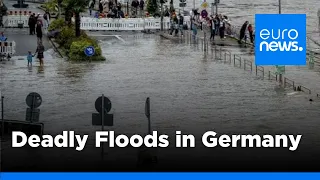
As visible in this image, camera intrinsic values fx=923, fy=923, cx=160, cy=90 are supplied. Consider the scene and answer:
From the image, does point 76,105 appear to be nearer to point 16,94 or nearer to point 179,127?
point 16,94

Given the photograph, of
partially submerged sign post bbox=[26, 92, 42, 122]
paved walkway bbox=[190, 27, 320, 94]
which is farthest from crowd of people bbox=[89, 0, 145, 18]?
partially submerged sign post bbox=[26, 92, 42, 122]

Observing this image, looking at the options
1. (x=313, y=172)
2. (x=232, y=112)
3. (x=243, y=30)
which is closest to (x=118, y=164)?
(x=313, y=172)

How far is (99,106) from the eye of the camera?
816 inches

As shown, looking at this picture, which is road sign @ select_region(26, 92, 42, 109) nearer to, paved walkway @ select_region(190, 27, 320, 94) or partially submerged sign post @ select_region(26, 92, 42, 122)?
partially submerged sign post @ select_region(26, 92, 42, 122)

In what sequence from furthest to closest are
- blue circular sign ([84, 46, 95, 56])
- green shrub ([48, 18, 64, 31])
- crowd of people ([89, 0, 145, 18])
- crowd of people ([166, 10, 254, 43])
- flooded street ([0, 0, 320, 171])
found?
crowd of people ([89, 0, 145, 18]), green shrub ([48, 18, 64, 31]), crowd of people ([166, 10, 254, 43]), blue circular sign ([84, 46, 95, 56]), flooded street ([0, 0, 320, 171])

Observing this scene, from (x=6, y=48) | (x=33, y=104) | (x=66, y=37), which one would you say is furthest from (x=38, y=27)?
(x=33, y=104)

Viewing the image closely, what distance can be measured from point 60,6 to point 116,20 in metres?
3.70

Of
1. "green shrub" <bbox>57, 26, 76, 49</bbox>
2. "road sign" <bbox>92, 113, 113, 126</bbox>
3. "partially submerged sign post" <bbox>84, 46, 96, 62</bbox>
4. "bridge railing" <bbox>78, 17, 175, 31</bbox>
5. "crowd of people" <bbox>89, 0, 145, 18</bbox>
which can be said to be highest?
"crowd of people" <bbox>89, 0, 145, 18</bbox>

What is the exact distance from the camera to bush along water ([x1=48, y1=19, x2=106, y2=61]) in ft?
139

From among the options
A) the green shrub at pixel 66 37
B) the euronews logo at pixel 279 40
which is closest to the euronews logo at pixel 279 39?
the euronews logo at pixel 279 40

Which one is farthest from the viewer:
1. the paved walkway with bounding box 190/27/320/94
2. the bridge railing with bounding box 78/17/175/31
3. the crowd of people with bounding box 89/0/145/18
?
the crowd of people with bounding box 89/0/145/18

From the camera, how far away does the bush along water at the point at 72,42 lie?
42.4 metres

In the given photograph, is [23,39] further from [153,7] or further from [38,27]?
[153,7]

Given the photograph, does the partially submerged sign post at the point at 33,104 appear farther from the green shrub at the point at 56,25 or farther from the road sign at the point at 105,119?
the green shrub at the point at 56,25
